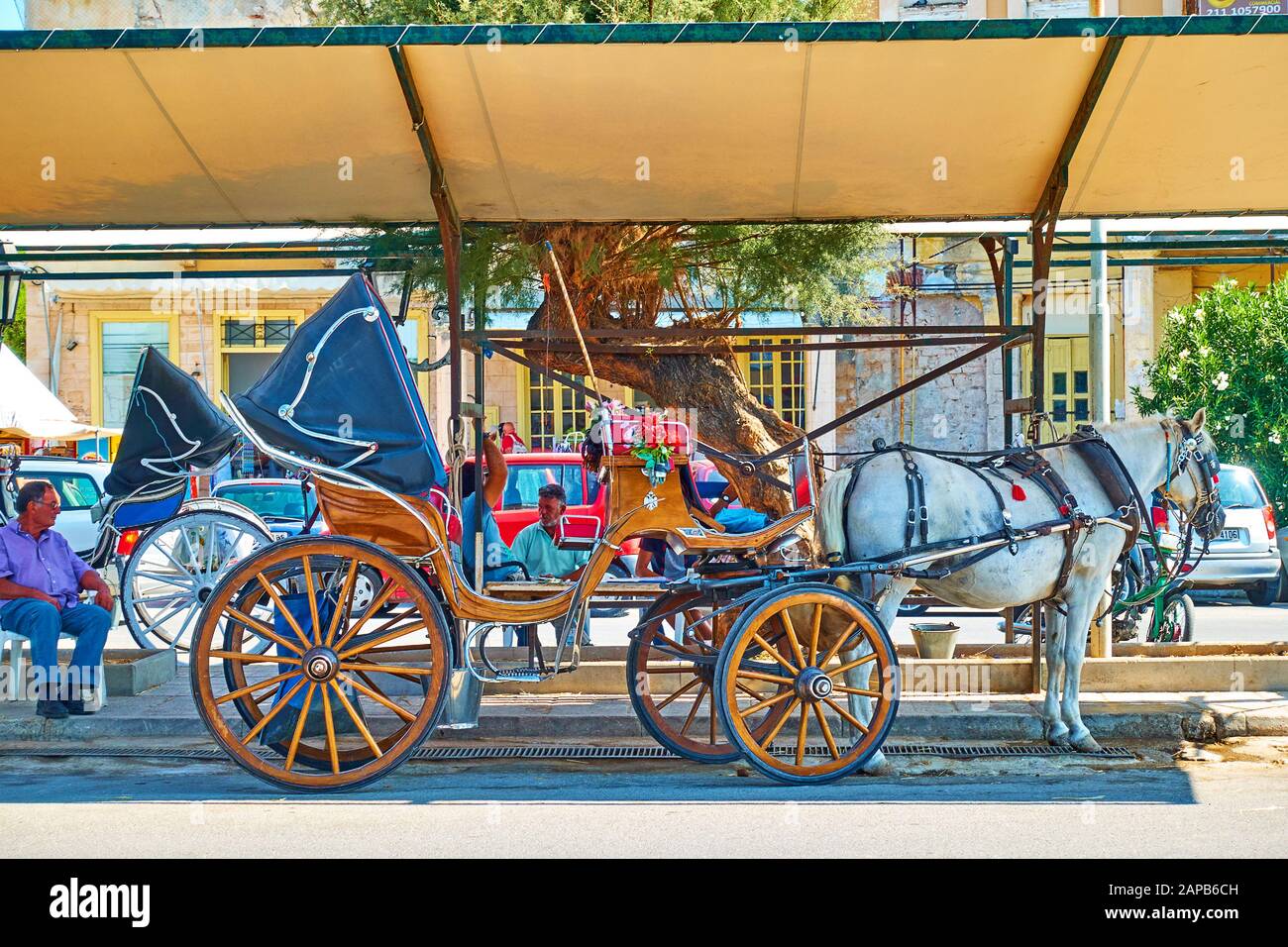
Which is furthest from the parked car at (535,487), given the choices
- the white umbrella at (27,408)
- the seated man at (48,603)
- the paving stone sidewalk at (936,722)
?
the seated man at (48,603)

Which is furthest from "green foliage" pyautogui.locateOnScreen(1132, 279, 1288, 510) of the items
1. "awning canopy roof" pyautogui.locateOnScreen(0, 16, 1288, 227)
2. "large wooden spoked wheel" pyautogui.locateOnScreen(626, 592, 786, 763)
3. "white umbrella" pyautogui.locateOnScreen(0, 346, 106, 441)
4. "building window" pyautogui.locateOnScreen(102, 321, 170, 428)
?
"building window" pyautogui.locateOnScreen(102, 321, 170, 428)

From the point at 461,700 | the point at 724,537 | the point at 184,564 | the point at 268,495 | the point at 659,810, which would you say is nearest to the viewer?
the point at 659,810

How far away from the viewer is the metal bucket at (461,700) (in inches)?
238

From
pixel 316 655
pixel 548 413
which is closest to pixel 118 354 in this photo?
pixel 548 413

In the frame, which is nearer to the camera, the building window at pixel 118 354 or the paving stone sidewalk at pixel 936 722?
the paving stone sidewalk at pixel 936 722

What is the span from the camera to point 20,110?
725cm

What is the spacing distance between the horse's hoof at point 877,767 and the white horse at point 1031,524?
Answer: 0.01 m

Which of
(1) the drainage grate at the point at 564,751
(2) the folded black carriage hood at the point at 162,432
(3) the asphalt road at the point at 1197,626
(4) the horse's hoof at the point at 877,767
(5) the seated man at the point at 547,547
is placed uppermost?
(2) the folded black carriage hood at the point at 162,432

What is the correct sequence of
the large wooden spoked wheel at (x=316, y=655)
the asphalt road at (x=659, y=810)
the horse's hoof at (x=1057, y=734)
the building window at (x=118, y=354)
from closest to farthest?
1. the asphalt road at (x=659, y=810)
2. the large wooden spoked wheel at (x=316, y=655)
3. the horse's hoof at (x=1057, y=734)
4. the building window at (x=118, y=354)

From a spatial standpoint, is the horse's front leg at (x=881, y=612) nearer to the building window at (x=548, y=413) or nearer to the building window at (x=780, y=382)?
the building window at (x=780, y=382)

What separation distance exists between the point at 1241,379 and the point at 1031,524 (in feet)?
40.5

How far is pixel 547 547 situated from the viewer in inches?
363

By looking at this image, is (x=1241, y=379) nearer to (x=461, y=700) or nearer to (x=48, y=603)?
(x=461, y=700)
